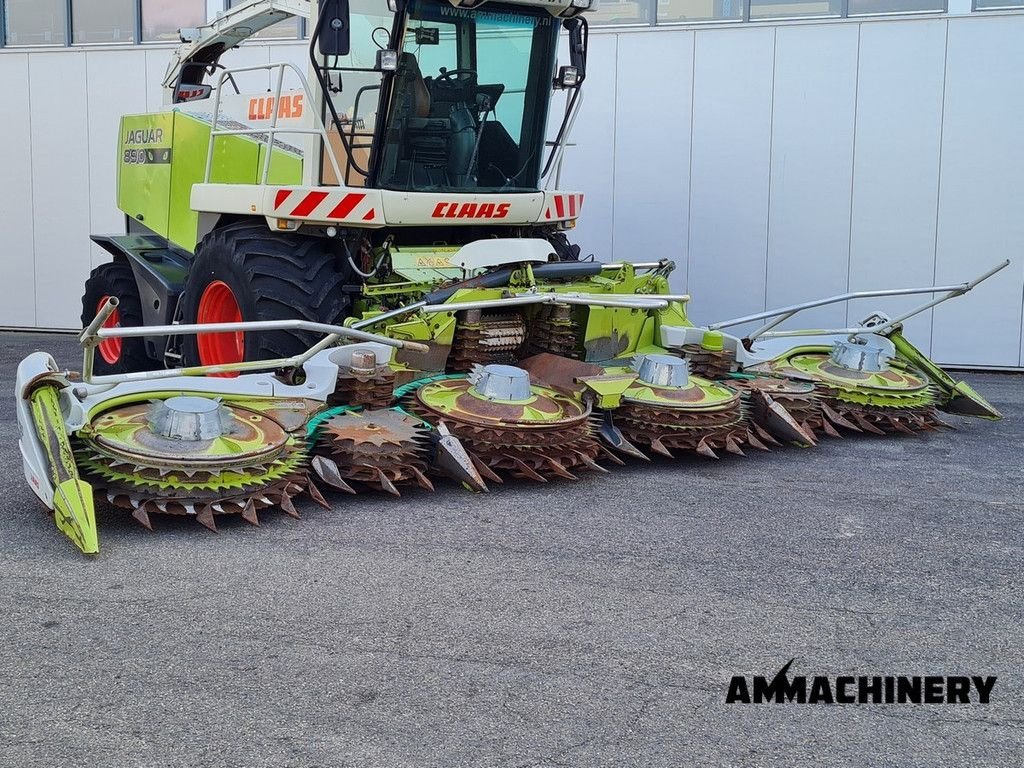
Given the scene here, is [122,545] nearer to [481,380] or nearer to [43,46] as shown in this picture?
[481,380]

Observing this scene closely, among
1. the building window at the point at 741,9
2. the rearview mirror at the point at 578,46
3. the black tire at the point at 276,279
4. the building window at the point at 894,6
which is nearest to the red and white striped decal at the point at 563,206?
the rearview mirror at the point at 578,46

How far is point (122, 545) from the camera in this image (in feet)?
14.9

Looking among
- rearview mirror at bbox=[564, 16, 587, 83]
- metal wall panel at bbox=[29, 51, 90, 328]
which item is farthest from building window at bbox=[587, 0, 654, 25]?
metal wall panel at bbox=[29, 51, 90, 328]

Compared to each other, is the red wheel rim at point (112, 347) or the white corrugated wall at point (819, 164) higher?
the white corrugated wall at point (819, 164)

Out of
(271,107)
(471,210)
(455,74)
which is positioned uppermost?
(455,74)

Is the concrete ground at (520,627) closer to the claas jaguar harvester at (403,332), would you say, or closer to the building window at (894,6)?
the claas jaguar harvester at (403,332)

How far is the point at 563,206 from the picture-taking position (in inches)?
300

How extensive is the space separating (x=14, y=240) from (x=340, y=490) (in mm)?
8399

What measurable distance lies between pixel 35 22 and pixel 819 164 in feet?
26.5

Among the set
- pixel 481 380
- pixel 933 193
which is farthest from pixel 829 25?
pixel 481 380

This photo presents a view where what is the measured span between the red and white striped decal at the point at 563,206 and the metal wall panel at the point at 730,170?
9.25 feet

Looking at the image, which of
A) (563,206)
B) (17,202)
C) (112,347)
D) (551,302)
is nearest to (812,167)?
(563,206)

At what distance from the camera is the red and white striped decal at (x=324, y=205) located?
6469 millimetres

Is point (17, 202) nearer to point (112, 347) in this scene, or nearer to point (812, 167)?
point (112, 347)
